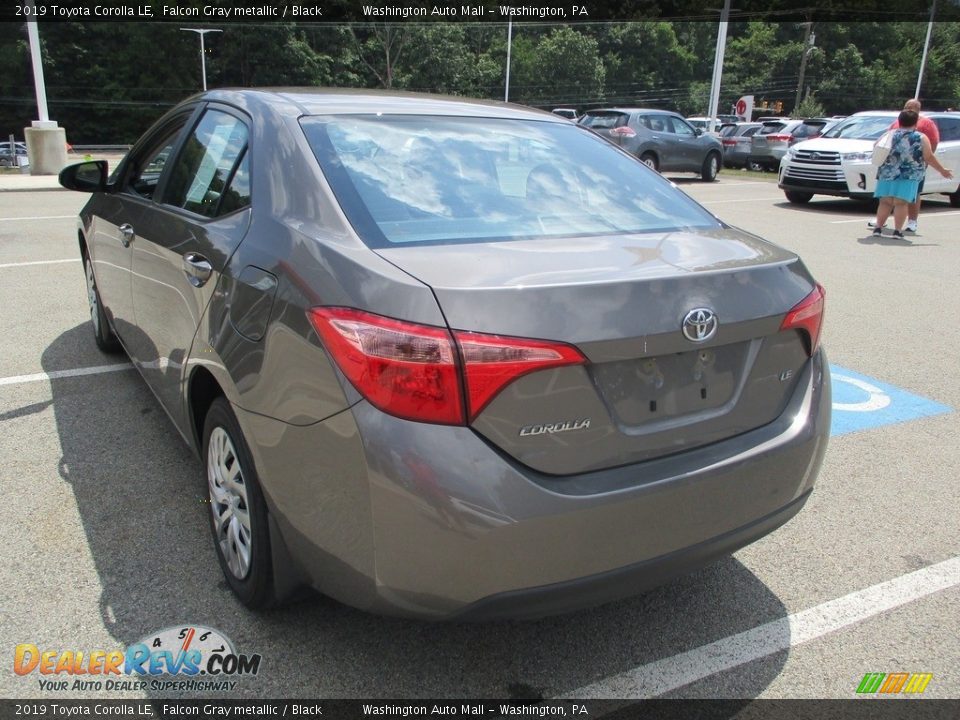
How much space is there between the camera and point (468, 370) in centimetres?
184

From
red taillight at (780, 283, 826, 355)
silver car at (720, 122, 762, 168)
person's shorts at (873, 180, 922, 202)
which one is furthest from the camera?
silver car at (720, 122, 762, 168)

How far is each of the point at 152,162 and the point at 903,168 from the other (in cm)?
1006

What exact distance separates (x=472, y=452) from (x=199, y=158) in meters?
2.02

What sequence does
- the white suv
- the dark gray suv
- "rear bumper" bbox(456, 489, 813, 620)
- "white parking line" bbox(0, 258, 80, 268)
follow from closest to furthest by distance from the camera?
"rear bumper" bbox(456, 489, 813, 620), "white parking line" bbox(0, 258, 80, 268), the white suv, the dark gray suv

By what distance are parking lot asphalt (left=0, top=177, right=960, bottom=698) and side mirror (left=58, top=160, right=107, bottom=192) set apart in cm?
112

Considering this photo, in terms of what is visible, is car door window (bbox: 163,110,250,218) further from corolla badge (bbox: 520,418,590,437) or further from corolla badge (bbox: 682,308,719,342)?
corolla badge (bbox: 682,308,719,342)

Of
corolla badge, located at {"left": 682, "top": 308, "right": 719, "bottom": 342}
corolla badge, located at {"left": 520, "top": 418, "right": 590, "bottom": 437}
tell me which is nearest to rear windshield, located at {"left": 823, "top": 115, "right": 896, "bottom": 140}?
corolla badge, located at {"left": 682, "top": 308, "right": 719, "bottom": 342}

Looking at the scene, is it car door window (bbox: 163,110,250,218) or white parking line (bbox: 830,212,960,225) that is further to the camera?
white parking line (bbox: 830,212,960,225)

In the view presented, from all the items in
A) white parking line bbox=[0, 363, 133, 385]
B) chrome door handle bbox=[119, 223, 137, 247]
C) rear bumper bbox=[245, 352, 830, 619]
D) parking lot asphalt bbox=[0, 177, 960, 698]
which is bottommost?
white parking line bbox=[0, 363, 133, 385]

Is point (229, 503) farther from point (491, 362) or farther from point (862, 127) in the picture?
point (862, 127)

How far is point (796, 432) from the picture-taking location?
2.35 metres

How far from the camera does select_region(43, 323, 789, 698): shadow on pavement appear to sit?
2318 mm

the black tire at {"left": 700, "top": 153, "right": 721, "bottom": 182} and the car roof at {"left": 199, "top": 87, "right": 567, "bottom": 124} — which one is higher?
the car roof at {"left": 199, "top": 87, "right": 567, "bottom": 124}

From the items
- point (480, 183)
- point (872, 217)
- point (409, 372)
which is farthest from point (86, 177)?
point (872, 217)
